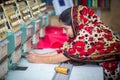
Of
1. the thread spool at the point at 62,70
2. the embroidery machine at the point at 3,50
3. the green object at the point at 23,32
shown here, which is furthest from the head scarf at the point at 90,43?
the embroidery machine at the point at 3,50

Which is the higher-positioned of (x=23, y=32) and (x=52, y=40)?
(x=23, y=32)

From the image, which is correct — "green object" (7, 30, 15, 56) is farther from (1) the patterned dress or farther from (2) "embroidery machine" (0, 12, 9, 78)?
(1) the patterned dress

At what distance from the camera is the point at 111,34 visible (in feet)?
6.87

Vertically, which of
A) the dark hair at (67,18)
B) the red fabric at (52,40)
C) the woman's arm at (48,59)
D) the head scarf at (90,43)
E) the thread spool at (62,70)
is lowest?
the red fabric at (52,40)

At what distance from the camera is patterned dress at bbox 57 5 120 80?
6.49ft

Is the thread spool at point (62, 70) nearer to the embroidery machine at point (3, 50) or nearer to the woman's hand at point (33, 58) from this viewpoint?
the woman's hand at point (33, 58)

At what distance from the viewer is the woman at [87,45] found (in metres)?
1.98

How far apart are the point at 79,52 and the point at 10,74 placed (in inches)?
21.6

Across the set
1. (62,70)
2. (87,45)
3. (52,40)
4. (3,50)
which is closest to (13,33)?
(3,50)

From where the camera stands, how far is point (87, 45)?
199 cm

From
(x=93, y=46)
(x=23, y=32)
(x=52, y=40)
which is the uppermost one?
(x=23, y=32)

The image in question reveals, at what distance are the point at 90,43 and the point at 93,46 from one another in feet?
0.11

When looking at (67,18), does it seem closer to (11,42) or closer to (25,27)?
(25,27)

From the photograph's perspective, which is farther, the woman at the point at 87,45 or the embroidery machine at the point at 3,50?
the woman at the point at 87,45
